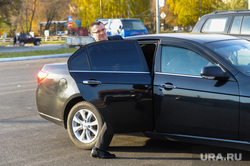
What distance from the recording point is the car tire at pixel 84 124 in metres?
5.57

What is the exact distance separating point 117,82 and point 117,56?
1.24 ft

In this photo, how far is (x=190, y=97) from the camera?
16.3ft

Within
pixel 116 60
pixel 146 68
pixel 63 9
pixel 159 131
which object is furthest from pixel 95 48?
pixel 63 9

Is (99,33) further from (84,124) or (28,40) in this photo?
(28,40)

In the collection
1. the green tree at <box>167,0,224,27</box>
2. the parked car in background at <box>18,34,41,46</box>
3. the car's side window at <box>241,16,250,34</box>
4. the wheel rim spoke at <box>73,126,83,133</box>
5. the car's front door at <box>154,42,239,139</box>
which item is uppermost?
the green tree at <box>167,0,224,27</box>

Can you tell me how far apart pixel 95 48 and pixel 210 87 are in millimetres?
1645

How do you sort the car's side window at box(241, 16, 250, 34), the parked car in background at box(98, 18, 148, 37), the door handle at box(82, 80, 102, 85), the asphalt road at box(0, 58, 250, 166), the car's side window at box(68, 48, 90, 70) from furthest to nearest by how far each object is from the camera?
1. the parked car in background at box(98, 18, 148, 37)
2. the car's side window at box(241, 16, 250, 34)
3. the car's side window at box(68, 48, 90, 70)
4. the door handle at box(82, 80, 102, 85)
5. the asphalt road at box(0, 58, 250, 166)

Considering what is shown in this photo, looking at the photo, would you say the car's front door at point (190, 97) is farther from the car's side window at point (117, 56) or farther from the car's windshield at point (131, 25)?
the car's windshield at point (131, 25)

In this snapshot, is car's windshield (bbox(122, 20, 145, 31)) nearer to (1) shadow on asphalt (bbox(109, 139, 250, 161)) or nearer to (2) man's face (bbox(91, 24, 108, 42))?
(2) man's face (bbox(91, 24, 108, 42))

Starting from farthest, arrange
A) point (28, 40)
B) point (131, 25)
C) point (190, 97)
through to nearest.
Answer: point (28, 40)
point (131, 25)
point (190, 97)

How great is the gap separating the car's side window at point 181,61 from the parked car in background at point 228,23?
570cm

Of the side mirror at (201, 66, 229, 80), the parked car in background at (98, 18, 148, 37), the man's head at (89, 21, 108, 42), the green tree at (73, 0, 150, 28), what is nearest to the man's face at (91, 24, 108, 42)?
the man's head at (89, 21, 108, 42)

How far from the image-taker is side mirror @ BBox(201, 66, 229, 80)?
4.79m

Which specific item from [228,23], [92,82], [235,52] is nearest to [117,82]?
[92,82]
